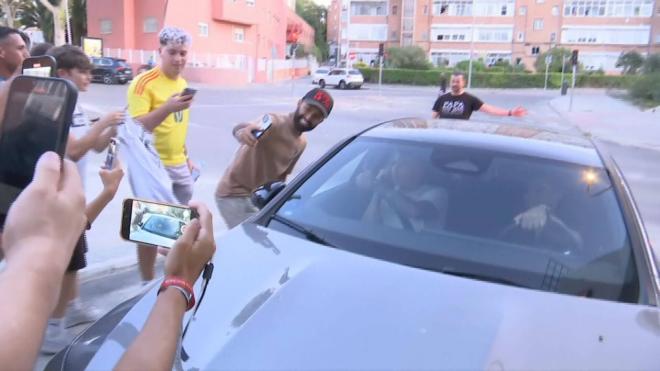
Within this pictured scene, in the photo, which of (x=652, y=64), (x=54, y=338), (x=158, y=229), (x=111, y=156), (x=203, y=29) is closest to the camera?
(x=158, y=229)

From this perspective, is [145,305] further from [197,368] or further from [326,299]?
[326,299]

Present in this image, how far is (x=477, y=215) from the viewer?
8.50 feet

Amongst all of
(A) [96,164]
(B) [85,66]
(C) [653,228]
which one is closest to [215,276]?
(B) [85,66]

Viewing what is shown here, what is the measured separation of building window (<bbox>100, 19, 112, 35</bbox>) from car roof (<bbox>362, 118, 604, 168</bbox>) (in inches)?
1442

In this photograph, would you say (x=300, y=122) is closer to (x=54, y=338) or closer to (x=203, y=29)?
(x=54, y=338)

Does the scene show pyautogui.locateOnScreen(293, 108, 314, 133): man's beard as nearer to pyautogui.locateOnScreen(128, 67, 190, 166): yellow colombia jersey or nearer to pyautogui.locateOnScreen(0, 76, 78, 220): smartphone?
pyautogui.locateOnScreen(128, 67, 190, 166): yellow colombia jersey

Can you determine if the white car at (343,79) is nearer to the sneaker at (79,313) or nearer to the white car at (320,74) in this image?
the white car at (320,74)

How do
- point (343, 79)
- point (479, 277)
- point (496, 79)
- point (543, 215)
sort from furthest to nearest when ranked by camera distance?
point (496, 79), point (343, 79), point (543, 215), point (479, 277)

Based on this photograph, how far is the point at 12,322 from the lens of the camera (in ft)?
2.95

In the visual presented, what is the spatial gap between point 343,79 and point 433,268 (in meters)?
40.5

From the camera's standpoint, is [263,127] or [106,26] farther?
[106,26]

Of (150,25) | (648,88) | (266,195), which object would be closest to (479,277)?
(266,195)

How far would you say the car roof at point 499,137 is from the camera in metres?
2.85

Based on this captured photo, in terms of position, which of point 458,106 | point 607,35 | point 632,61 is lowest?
point 458,106
